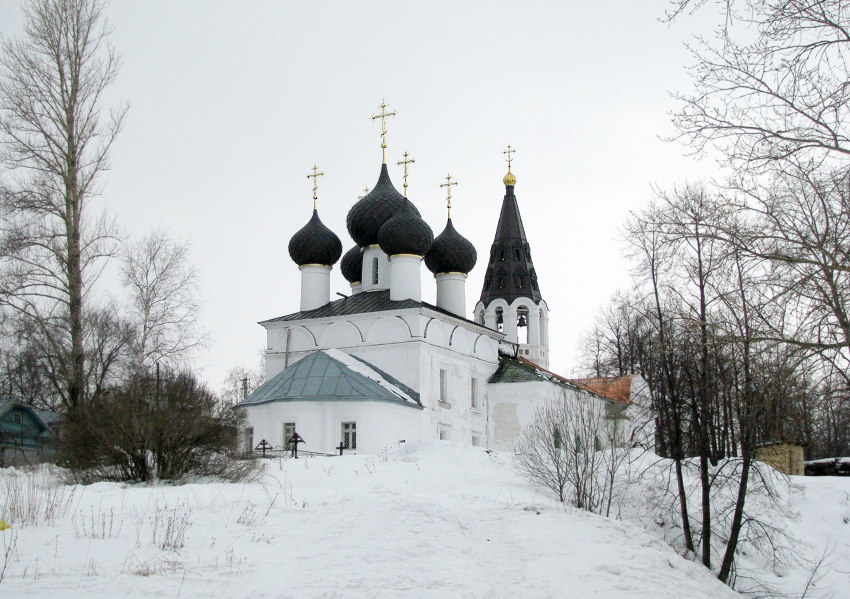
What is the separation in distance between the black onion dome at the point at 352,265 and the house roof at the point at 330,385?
7.02 m

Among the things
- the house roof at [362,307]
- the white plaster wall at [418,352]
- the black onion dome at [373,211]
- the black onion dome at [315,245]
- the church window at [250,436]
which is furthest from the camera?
the black onion dome at [373,211]

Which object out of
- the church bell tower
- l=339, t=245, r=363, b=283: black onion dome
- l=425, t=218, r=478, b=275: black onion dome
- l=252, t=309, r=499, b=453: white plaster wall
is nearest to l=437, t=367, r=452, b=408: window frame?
l=252, t=309, r=499, b=453: white plaster wall

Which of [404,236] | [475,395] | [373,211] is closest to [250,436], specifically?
[404,236]

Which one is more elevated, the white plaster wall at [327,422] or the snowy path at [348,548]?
the white plaster wall at [327,422]

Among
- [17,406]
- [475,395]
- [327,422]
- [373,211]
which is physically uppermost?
[373,211]

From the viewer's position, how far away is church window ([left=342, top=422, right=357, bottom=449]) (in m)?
22.3

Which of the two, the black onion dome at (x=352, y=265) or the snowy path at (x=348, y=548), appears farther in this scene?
the black onion dome at (x=352, y=265)

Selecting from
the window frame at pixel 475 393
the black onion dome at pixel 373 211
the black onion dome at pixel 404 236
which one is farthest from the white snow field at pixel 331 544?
the black onion dome at pixel 373 211

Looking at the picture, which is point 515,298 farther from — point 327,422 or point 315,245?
point 327,422

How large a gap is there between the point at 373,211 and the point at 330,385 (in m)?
7.70

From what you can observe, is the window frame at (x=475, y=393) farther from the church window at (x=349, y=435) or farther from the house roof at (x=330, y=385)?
the church window at (x=349, y=435)

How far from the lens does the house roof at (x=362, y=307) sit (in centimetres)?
2558

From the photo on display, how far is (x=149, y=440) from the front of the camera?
42.5 ft

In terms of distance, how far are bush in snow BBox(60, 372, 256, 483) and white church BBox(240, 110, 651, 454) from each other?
8.44 metres
